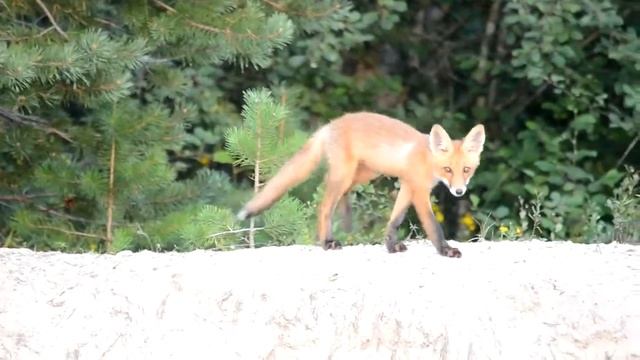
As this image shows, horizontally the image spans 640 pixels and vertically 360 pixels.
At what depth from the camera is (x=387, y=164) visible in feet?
23.1

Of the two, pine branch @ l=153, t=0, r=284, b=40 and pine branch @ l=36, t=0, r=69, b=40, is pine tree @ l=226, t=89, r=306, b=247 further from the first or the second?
pine branch @ l=36, t=0, r=69, b=40

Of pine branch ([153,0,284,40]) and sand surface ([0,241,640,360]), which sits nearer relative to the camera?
sand surface ([0,241,640,360])

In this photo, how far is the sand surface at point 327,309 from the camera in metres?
6.20

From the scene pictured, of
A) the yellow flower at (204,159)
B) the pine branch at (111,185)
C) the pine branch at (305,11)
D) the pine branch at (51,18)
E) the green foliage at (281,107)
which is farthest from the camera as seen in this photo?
the yellow flower at (204,159)

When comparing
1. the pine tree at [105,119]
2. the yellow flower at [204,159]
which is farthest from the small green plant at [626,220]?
the yellow flower at [204,159]

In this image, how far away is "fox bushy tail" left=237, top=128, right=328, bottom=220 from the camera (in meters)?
7.41

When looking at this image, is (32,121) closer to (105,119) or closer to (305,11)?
(105,119)

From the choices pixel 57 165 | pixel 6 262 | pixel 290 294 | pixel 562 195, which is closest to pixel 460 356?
pixel 290 294

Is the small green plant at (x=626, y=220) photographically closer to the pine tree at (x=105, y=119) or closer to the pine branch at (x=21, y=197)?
the pine tree at (x=105, y=119)

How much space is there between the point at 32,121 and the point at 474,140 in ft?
12.7

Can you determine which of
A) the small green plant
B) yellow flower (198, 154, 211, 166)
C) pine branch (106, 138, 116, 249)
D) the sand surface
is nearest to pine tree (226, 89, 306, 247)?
pine branch (106, 138, 116, 249)

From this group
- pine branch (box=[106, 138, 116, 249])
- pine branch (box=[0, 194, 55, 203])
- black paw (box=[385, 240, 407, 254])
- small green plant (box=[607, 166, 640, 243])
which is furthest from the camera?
pine branch (box=[0, 194, 55, 203])

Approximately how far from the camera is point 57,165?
380 inches

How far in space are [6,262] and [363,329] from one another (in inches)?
73.6
